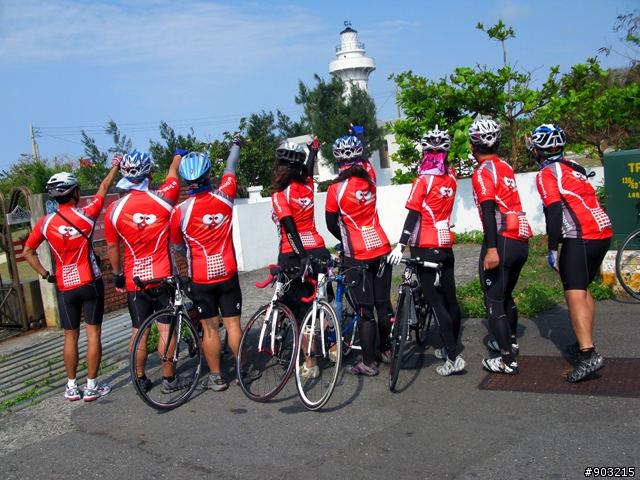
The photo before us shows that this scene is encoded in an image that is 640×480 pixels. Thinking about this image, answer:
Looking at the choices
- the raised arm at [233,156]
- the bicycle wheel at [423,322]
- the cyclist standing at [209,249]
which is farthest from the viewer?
the bicycle wheel at [423,322]

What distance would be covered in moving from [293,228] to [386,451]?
221cm

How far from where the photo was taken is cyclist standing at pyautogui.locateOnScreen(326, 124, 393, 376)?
558 cm

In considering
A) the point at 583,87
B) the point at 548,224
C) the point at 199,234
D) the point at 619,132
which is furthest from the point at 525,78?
the point at 199,234

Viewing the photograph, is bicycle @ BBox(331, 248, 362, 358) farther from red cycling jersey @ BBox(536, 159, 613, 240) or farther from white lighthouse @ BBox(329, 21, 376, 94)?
white lighthouse @ BBox(329, 21, 376, 94)

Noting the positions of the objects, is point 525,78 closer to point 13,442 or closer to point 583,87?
point 583,87

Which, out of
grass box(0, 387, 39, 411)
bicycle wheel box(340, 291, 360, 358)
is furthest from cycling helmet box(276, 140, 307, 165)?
grass box(0, 387, 39, 411)

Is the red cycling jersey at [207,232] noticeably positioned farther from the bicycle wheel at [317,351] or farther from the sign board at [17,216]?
the sign board at [17,216]

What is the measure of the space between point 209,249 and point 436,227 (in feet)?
6.64

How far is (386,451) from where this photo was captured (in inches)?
161

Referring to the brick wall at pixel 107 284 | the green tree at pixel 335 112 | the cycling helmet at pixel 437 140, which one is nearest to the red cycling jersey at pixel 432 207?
the cycling helmet at pixel 437 140

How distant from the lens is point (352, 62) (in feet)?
148

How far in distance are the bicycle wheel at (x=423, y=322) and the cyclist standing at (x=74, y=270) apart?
10.1 feet

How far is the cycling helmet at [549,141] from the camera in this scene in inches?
203

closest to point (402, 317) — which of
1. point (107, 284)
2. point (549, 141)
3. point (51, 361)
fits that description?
point (549, 141)
